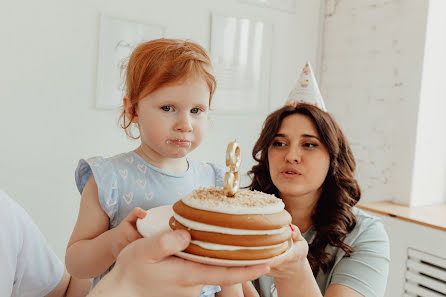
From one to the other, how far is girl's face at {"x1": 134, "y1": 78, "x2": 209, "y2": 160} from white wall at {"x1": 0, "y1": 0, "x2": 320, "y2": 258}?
1.42m

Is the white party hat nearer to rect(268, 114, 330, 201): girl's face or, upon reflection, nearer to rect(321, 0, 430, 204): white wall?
rect(268, 114, 330, 201): girl's face

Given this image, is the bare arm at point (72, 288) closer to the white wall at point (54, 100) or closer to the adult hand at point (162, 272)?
the adult hand at point (162, 272)

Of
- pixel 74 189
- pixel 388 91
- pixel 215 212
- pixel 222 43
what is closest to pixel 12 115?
pixel 74 189

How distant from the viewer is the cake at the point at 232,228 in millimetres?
832

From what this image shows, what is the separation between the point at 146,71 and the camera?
4.02 ft

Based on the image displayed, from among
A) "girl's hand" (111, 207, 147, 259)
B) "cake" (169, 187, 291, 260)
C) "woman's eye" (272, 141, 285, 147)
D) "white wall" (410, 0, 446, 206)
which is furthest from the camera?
"white wall" (410, 0, 446, 206)

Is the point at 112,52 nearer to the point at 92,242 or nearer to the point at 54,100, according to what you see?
the point at 54,100

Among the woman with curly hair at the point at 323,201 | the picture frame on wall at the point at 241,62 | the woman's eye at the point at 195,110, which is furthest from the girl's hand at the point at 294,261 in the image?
the picture frame on wall at the point at 241,62

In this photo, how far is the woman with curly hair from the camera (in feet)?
5.16

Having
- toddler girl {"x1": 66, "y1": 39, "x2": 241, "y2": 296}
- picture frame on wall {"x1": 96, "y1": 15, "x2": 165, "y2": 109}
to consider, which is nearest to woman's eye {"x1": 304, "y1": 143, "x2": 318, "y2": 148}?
toddler girl {"x1": 66, "y1": 39, "x2": 241, "y2": 296}

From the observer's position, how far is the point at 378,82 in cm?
324

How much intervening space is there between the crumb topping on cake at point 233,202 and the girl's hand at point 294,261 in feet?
0.72

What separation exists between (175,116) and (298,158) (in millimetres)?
703

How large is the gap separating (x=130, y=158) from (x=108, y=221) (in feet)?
0.72
